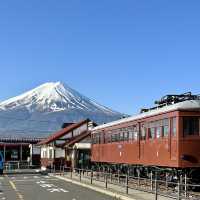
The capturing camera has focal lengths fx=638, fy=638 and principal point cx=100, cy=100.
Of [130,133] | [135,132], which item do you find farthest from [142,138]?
[130,133]

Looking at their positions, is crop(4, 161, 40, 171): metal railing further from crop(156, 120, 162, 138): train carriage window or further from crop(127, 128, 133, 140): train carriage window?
crop(156, 120, 162, 138): train carriage window

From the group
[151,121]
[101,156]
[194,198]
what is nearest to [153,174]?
[151,121]

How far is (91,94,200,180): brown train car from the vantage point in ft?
80.3

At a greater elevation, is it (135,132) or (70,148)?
(135,132)

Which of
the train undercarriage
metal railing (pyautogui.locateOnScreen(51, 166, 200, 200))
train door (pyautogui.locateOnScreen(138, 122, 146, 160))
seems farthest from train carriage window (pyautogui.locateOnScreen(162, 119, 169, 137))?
train door (pyautogui.locateOnScreen(138, 122, 146, 160))

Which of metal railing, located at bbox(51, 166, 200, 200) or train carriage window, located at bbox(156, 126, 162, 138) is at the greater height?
train carriage window, located at bbox(156, 126, 162, 138)

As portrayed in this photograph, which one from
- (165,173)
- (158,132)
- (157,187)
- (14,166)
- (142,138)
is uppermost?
(158,132)

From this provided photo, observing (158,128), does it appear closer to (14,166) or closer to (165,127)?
(165,127)

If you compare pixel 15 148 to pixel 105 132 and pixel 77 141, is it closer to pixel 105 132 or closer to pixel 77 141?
pixel 77 141

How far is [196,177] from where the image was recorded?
83.0 feet

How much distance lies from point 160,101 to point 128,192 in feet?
17.5

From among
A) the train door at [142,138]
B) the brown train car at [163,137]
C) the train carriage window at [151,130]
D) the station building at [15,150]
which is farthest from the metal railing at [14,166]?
the train carriage window at [151,130]

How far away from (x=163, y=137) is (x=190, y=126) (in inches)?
68.4

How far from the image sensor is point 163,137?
1029 inches
